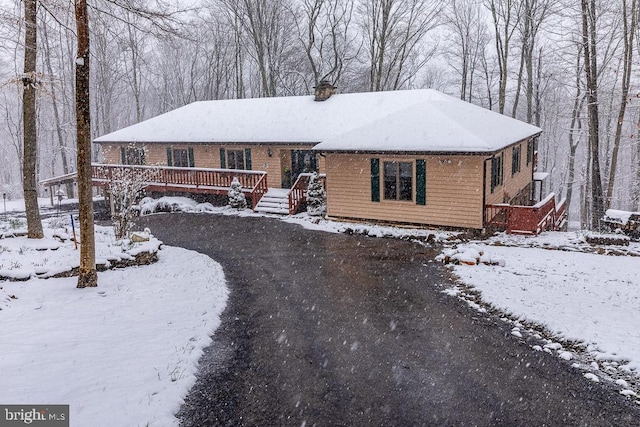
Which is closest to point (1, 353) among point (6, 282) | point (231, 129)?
point (6, 282)

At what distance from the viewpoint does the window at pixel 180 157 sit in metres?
28.3

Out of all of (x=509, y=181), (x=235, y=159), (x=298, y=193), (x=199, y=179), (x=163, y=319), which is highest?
(x=235, y=159)

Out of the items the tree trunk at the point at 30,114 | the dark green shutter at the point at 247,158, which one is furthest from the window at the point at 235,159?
the tree trunk at the point at 30,114

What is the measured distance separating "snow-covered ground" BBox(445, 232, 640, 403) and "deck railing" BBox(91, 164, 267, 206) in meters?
12.2

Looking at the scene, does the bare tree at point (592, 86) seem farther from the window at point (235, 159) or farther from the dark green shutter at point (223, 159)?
the dark green shutter at point (223, 159)

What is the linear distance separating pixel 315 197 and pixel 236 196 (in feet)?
15.0

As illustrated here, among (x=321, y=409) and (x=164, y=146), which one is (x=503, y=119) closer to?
(x=164, y=146)

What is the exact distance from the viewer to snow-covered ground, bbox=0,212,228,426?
20.7 ft

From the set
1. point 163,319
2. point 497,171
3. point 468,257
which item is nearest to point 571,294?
point 468,257

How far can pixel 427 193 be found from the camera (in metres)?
18.3

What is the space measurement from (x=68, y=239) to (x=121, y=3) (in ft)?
25.0

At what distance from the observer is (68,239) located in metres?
14.6

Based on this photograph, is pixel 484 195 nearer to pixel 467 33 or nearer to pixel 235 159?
pixel 235 159

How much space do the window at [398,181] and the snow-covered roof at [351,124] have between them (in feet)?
3.16
